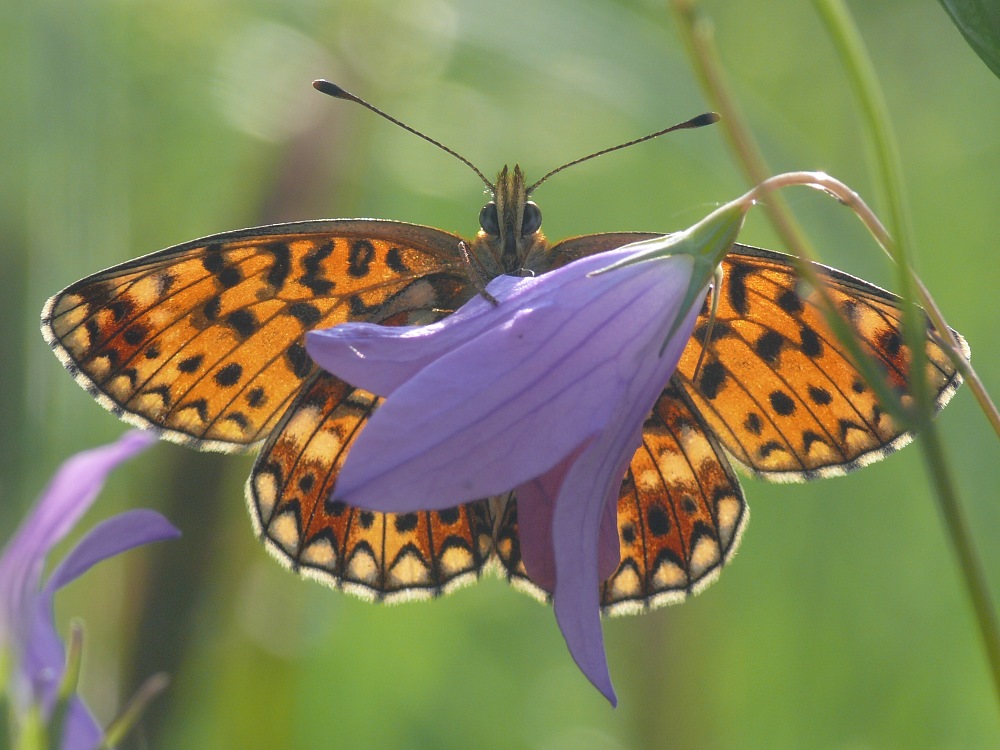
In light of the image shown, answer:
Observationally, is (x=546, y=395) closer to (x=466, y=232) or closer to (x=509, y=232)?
(x=509, y=232)

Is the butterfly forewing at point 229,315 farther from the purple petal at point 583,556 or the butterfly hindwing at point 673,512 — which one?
the purple petal at point 583,556

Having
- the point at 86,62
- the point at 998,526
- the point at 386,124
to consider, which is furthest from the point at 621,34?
the point at 998,526

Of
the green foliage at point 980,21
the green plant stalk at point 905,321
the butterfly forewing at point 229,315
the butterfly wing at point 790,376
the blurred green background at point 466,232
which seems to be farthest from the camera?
the blurred green background at point 466,232

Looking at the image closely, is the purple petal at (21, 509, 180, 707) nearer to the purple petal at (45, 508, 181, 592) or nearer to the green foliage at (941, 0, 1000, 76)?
the purple petal at (45, 508, 181, 592)

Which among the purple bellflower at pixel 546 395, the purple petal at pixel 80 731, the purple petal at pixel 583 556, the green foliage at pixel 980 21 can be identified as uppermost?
the green foliage at pixel 980 21

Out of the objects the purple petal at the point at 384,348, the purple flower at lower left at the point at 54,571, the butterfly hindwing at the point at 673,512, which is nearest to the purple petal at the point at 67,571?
the purple flower at lower left at the point at 54,571

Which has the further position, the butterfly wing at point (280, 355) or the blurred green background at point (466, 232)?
the blurred green background at point (466, 232)

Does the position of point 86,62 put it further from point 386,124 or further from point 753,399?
point 753,399

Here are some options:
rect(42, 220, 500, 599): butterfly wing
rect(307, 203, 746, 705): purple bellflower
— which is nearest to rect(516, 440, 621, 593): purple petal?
rect(307, 203, 746, 705): purple bellflower
